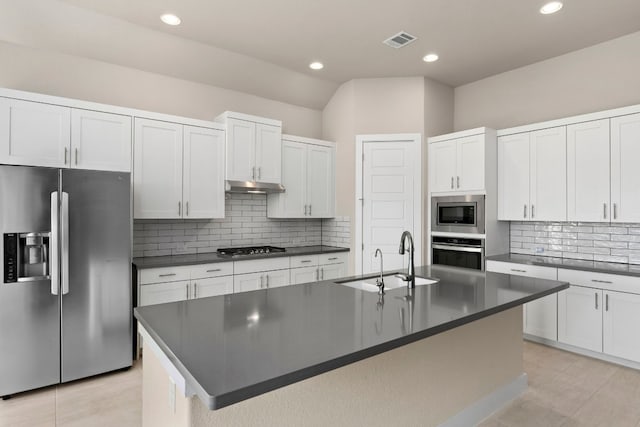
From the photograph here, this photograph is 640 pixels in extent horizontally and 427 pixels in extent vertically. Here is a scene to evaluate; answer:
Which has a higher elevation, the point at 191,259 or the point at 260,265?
the point at 191,259

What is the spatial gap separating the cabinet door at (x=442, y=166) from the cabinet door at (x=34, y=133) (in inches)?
153

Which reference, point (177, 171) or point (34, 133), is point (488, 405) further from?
point (34, 133)

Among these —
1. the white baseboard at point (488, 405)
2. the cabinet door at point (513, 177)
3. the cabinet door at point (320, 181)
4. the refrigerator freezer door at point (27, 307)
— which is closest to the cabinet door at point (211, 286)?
the refrigerator freezer door at point (27, 307)

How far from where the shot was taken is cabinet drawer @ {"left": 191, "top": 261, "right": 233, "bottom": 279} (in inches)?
147

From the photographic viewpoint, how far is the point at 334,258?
485 cm

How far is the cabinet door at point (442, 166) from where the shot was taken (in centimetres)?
446

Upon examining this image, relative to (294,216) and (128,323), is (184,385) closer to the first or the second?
(128,323)

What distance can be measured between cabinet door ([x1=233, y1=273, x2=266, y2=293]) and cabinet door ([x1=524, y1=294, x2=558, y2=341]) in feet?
9.44

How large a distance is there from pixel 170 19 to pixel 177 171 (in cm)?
143

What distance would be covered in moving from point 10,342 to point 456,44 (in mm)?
4761

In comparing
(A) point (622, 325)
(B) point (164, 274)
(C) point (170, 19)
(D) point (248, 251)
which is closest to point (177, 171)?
(B) point (164, 274)

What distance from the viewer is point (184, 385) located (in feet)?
3.88

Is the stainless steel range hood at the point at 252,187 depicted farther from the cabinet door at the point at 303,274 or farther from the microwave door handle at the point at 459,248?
the microwave door handle at the point at 459,248

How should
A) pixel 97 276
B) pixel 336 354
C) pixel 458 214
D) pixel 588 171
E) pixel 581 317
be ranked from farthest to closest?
pixel 458 214 < pixel 588 171 < pixel 581 317 < pixel 97 276 < pixel 336 354
